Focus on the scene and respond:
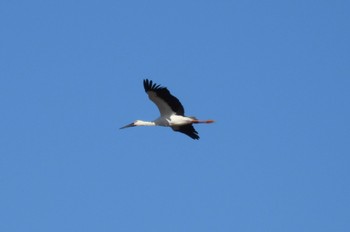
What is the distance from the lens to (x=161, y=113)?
194 ft

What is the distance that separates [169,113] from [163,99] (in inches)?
36.8

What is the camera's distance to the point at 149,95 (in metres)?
58.2

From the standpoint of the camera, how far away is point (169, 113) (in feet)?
193

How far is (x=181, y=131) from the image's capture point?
196 feet

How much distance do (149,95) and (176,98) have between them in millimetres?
997

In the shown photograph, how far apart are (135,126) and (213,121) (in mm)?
3040

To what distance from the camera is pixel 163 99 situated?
191ft

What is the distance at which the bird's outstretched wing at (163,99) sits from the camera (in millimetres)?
Result: 57875

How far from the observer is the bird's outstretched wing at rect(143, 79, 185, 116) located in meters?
57.9

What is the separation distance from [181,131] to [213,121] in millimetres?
1266

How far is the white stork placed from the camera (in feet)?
190

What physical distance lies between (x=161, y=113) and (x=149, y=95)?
4.01 ft

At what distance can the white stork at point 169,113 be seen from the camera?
57.9 metres
